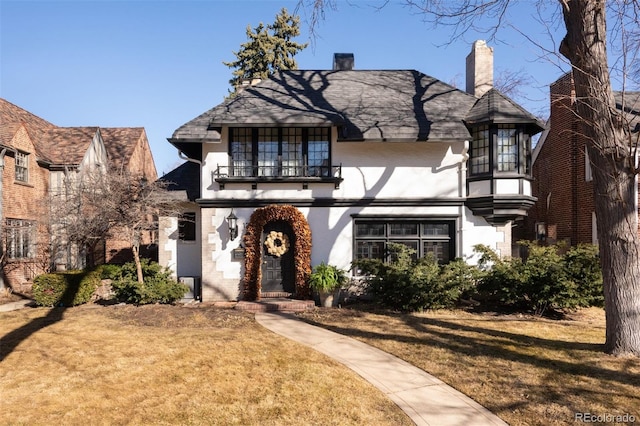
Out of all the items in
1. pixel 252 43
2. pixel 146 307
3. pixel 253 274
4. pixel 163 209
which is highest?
pixel 252 43

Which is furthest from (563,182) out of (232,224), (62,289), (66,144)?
(66,144)

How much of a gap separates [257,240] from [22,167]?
12.4 metres

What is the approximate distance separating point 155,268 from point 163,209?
2028 millimetres

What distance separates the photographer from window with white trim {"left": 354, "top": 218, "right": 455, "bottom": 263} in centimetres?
1181

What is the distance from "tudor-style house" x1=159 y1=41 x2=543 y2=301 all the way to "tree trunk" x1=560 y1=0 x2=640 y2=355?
478 cm

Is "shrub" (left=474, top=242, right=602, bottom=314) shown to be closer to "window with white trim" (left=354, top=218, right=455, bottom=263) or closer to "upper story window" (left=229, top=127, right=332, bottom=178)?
"window with white trim" (left=354, top=218, right=455, bottom=263)

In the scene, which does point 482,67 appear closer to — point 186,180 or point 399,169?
point 399,169

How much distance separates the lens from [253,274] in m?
11.3

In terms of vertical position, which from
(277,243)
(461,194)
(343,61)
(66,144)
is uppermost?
(343,61)

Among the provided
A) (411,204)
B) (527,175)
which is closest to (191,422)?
(411,204)

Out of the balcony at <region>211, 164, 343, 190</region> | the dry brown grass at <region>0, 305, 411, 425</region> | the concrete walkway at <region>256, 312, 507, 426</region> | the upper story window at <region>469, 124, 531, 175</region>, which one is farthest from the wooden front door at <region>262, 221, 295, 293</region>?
the upper story window at <region>469, 124, 531, 175</region>

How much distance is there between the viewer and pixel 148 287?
1096cm

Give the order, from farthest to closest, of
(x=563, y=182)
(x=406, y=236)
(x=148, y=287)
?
(x=563, y=182) → (x=406, y=236) → (x=148, y=287)

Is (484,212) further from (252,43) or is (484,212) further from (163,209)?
(252,43)
